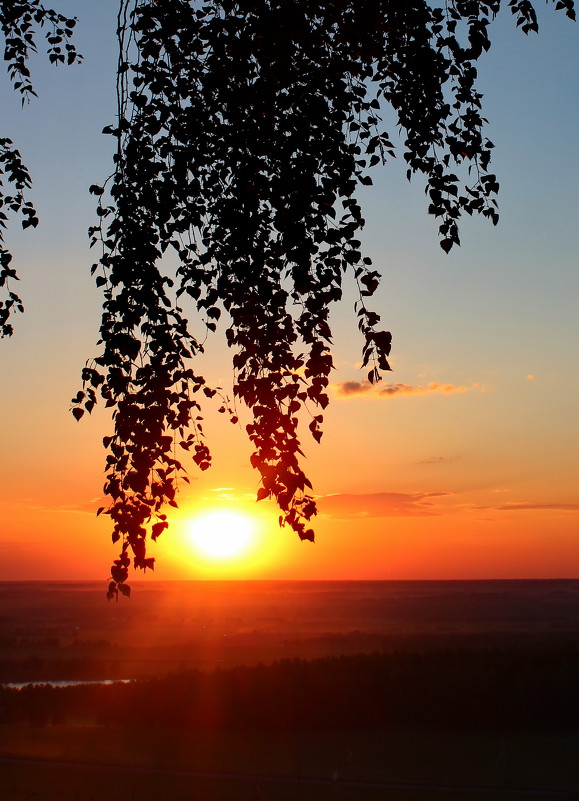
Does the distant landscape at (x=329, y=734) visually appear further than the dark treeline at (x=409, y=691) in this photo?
No

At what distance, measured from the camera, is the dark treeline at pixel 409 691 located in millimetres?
60344

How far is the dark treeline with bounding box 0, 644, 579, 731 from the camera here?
6034cm

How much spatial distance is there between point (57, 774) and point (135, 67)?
208ft

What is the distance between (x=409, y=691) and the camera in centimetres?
6094

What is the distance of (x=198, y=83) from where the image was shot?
505 centimetres

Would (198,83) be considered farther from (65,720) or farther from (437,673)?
(65,720)

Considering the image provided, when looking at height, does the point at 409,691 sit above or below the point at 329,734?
above

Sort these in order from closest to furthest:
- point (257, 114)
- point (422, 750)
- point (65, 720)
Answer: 1. point (257, 114)
2. point (422, 750)
3. point (65, 720)

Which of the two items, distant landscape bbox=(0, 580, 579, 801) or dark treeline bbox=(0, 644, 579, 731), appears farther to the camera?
dark treeline bbox=(0, 644, 579, 731)

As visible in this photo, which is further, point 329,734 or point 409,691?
point 329,734

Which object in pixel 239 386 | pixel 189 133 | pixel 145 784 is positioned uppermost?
pixel 189 133

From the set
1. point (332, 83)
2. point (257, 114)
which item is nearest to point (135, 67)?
point (257, 114)

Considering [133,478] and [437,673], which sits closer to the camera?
[133,478]

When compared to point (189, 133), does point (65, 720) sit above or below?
below
